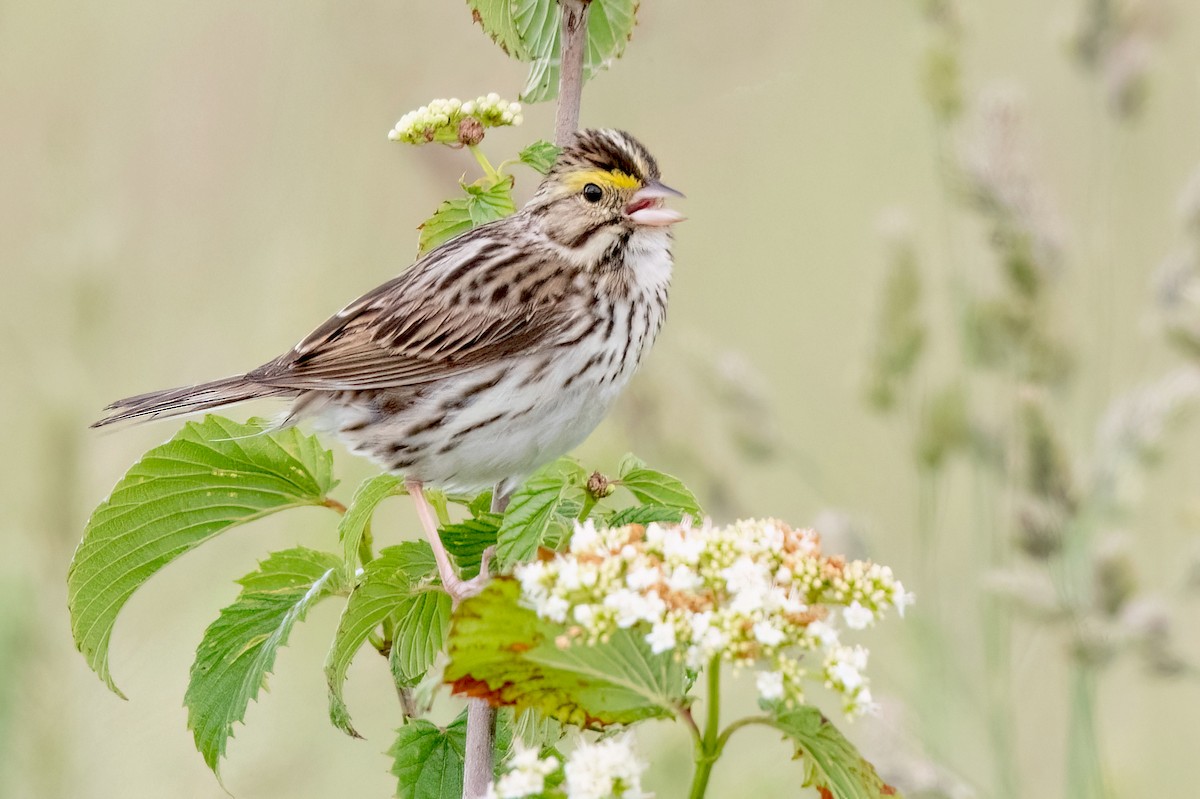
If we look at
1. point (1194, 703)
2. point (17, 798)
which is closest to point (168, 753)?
point (17, 798)

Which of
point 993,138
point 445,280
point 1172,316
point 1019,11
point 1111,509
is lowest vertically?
point 445,280

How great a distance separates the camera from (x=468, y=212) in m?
2.32

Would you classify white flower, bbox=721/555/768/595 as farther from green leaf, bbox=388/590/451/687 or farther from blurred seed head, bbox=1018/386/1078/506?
blurred seed head, bbox=1018/386/1078/506

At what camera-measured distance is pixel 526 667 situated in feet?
5.23

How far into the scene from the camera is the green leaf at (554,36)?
2346 mm

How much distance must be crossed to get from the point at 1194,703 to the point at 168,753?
338cm

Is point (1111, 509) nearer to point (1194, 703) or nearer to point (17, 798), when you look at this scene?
point (1194, 703)

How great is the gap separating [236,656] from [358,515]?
0.27 m

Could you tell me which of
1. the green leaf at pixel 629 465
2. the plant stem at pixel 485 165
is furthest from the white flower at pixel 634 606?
the plant stem at pixel 485 165

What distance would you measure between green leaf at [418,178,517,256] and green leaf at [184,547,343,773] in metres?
0.57

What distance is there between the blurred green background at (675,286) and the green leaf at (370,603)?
795 mm

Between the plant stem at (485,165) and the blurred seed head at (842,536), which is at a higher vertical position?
the blurred seed head at (842,536)

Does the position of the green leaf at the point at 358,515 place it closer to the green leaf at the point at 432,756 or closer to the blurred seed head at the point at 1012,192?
the green leaf at the point at 432,756

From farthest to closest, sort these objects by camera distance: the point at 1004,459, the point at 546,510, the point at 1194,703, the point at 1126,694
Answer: the point at 1126,694 → the point at 1194,703 → the point at 1004,459 → the point at 546,510
